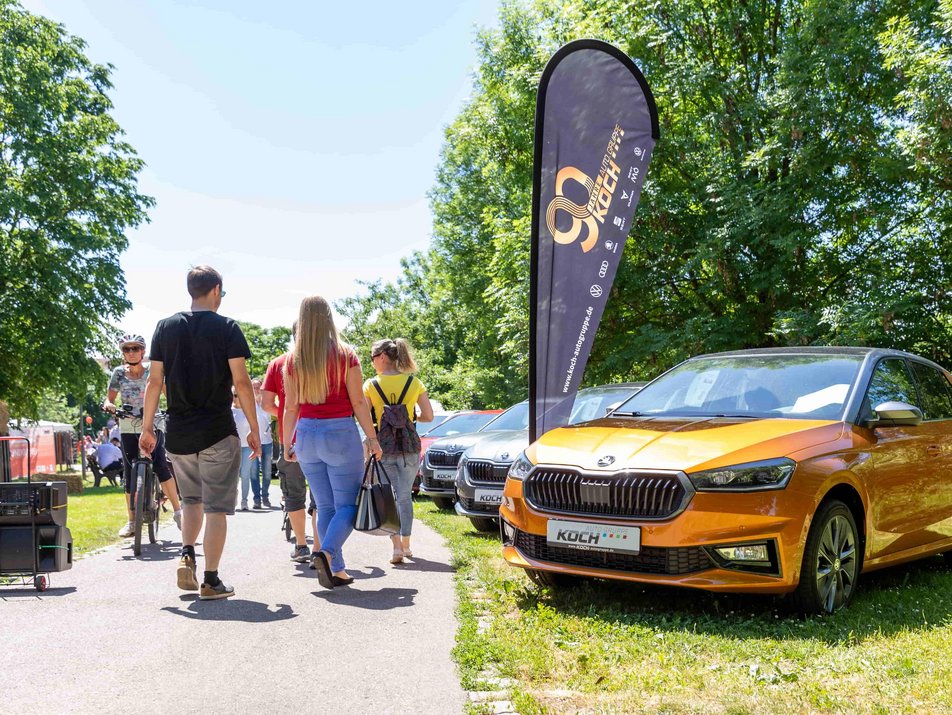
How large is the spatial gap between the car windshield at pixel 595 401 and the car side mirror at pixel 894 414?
426 centimetres

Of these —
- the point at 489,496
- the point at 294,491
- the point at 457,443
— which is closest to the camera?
the point at 294,491

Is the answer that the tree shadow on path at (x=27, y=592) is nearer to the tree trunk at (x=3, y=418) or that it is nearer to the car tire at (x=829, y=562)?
the tree trunk at (x=3, y=418)

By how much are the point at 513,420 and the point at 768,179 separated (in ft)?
34.3

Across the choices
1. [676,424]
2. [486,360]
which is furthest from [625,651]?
[486,360]

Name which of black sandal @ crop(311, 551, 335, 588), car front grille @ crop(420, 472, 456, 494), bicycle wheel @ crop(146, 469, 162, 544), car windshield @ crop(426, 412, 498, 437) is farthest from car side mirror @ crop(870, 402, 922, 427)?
car windshield @ crop(426, 412, 498, 437)

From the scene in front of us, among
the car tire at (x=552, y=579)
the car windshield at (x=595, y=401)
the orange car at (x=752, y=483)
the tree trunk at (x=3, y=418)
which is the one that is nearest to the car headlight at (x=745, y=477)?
the orange car at (x=752, y=483)

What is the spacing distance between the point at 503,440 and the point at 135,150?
89.9ft

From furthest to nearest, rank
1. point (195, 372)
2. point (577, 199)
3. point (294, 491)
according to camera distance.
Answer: point (577, 199), point (294, 491), point (195, 372)

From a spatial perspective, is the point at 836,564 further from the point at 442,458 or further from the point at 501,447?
the point at 442,458

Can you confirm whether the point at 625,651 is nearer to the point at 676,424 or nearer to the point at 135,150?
the point at 676,424

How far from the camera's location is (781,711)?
3754 mm

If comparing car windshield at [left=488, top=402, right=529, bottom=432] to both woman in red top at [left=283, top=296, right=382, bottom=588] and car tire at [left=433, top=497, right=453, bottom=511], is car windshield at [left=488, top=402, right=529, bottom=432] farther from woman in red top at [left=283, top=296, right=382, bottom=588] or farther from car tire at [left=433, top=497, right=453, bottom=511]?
woman in red top at [left=283, top=296, right=382, bottom=588]

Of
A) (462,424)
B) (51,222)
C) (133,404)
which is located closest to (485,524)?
(133,404)

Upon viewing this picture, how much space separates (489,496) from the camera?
9.92m
